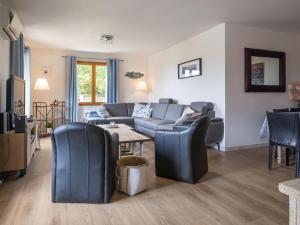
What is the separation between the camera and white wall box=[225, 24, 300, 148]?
4.28 metres

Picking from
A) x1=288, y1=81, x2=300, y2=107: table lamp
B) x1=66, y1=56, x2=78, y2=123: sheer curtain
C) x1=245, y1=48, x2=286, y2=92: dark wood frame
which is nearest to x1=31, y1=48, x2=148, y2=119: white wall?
x1=66, y1=56, x2=78, y2=123: sheer curtain

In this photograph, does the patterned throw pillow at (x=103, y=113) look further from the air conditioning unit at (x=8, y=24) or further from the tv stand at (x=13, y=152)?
the tv stand at (x=13, y=152)

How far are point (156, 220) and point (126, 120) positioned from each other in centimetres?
414

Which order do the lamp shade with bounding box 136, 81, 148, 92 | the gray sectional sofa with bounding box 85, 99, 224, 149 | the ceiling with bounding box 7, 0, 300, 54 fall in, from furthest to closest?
the lamp shade with bounding box 136, 81, 148, 92
the gray sectional sofa with bounding box 85, 99, 224, 149
the ceiling with bounding box 7, 0, 300, 54

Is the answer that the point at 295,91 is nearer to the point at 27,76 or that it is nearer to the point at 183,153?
the point at 183,153

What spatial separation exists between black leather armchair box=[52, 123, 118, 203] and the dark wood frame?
10.9 feet

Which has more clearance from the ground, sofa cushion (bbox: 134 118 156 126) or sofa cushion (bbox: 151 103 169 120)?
sofa cushion (bbox: 151 103 169 120)

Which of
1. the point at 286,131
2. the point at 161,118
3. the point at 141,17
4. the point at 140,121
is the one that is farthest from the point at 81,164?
the point at 161,118

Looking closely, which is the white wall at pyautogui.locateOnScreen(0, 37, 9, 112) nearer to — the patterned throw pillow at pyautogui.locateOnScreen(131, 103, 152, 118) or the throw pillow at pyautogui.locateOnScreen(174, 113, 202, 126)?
the throw pillow at pyautogui.locateOnScreen(174, 113, 202, 126)

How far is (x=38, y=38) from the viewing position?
513 cm

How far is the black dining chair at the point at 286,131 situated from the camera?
2.88 meters

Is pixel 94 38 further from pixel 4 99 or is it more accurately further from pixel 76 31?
pixel 4 99

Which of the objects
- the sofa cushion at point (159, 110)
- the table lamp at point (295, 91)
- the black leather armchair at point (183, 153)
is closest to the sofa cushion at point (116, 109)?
the sofa cushion at point (159, 110)

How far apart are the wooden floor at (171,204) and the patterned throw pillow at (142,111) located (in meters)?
3.22
